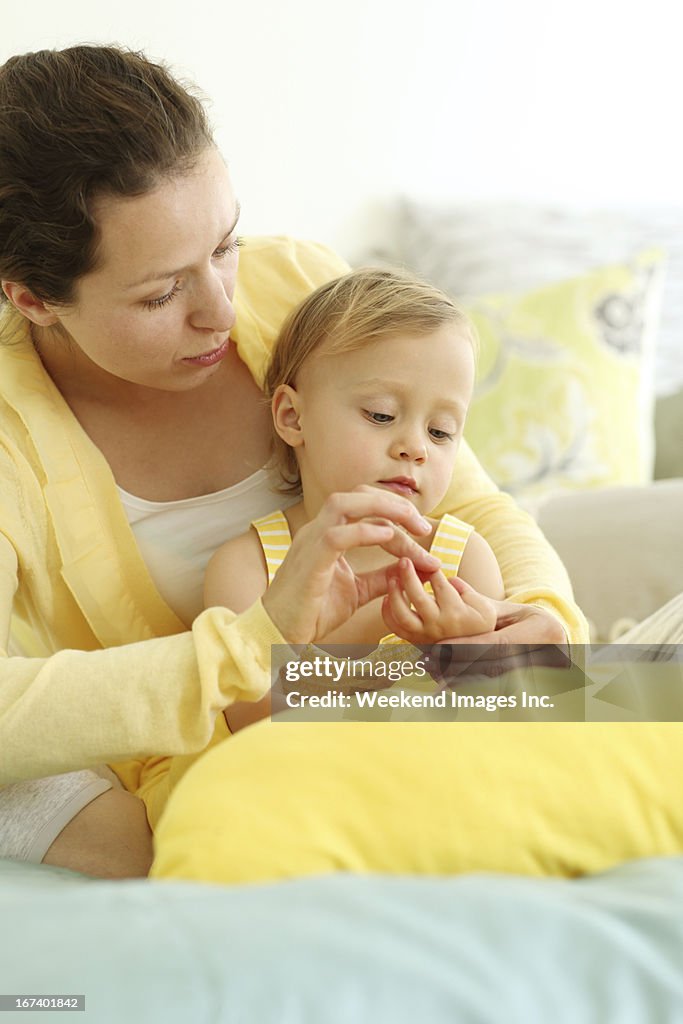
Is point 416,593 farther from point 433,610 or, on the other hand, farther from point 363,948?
point 363,948

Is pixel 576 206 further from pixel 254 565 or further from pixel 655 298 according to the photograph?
pixel 254 565

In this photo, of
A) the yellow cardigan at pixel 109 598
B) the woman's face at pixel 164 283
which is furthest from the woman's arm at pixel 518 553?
the woman's face at pixel 164 283

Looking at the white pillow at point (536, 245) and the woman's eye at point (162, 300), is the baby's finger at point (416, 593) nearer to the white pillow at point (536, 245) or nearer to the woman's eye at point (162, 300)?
the woman's eye at point (162, 300)

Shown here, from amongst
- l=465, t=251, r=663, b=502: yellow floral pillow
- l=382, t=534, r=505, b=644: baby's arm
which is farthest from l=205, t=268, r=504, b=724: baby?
l=465, t=251, r=663, b=502: yellow floral pillow

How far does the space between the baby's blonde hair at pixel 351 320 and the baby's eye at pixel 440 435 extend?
0.33ft

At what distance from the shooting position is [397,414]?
3.83ft

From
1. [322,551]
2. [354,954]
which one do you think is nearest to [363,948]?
[354,954]

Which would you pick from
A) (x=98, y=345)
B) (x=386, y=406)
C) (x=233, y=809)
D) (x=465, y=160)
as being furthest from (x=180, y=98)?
(x=465, y=160)

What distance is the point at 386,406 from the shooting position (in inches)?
45.7

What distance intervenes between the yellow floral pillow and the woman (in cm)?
87

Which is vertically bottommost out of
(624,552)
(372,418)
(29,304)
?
(624,552)

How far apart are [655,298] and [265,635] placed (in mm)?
1752

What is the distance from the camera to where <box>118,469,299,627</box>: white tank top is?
51.6 inches

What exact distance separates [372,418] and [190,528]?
0.93 ft
